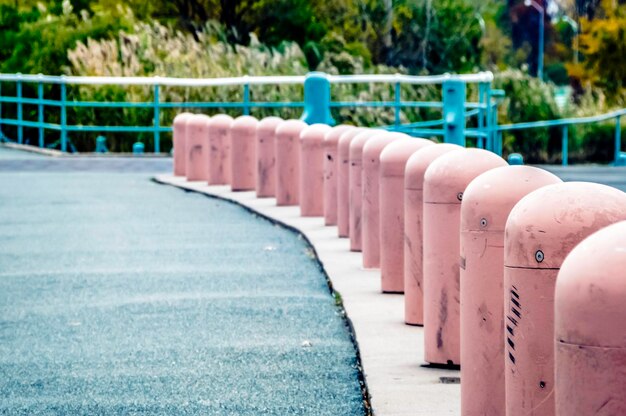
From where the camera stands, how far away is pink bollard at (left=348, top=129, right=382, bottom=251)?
11.0 metres

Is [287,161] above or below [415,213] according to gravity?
below

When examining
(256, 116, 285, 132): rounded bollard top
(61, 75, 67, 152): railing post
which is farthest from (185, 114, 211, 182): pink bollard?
(61, 75, 67, 152): railing post

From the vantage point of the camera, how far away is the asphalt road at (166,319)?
6680 mm

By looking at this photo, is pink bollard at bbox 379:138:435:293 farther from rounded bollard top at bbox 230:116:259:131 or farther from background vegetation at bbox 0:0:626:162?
background vegetation at bbox 0:0:626:162

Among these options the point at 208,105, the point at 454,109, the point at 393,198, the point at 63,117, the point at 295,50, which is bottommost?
the point at 393,198

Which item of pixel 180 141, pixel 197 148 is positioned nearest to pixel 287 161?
pixel 197 148

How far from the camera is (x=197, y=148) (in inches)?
743

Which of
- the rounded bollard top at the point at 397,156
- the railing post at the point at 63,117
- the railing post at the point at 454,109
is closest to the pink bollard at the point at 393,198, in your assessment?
the rounded bollard top at the point at 397,156

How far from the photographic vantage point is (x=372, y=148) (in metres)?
Result: 10.0

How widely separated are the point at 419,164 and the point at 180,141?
12.0 m

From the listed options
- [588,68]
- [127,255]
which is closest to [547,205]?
[127,255]

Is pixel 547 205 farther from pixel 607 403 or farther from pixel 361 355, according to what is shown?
pixel 361 355

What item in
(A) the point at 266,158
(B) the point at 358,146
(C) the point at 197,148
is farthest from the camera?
(C) the point at 197,148

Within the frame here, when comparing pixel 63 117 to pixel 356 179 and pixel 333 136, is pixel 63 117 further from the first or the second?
pixel 356 179
